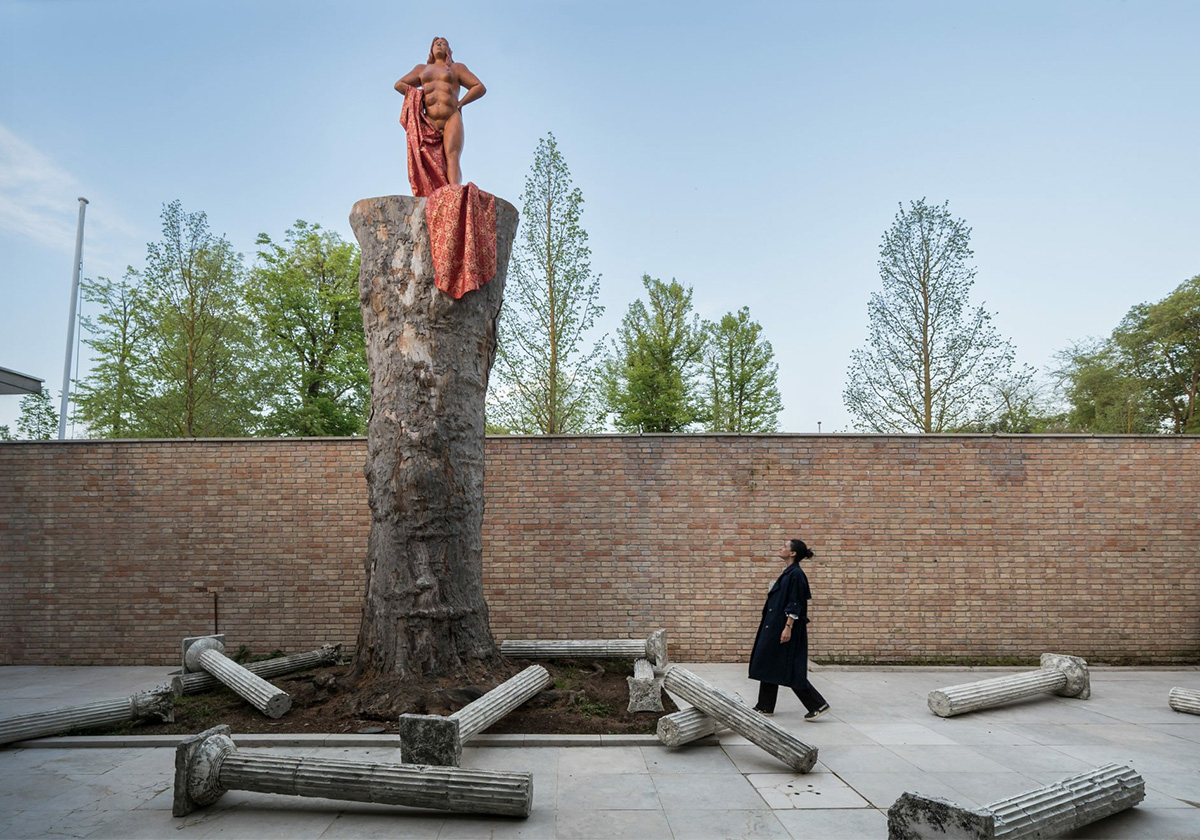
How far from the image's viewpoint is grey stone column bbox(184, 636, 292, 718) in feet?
20.2

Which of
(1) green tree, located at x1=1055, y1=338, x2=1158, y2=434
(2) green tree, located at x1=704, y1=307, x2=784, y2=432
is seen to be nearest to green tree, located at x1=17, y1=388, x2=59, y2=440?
(2) green tree, located at x1=704, y1=307, x2=784, y2=432

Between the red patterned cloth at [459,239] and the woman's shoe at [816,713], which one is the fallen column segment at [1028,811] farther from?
the red patterned cloth at [459,239]

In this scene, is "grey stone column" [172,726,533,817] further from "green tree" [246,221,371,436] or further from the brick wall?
"green tree" [246,221,371,436]

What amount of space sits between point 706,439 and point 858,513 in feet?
7.34

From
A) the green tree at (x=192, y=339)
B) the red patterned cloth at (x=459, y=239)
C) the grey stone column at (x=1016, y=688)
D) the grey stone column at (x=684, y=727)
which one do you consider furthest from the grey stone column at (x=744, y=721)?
the green tree at (x=192, y=339)

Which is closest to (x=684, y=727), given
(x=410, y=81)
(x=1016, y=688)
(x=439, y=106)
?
(x=1016, y=688)

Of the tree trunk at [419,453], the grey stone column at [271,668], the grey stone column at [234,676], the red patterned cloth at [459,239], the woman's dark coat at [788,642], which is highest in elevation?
the red patterned cloth at [459,239]

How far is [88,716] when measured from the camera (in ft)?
19.3

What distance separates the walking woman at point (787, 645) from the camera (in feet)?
20.8

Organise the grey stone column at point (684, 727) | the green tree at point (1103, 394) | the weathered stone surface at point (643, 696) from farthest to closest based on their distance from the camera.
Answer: the green tree at point (1103, 394), the weathered stone surface at point (643, 696), the grey stone column at point (684, 727)

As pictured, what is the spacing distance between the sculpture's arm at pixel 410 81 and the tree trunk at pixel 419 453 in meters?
1.52

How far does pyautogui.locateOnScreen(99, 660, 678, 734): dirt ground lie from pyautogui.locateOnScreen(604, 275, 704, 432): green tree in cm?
1718

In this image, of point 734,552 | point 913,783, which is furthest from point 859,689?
point 913,783

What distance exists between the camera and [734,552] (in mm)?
9297
